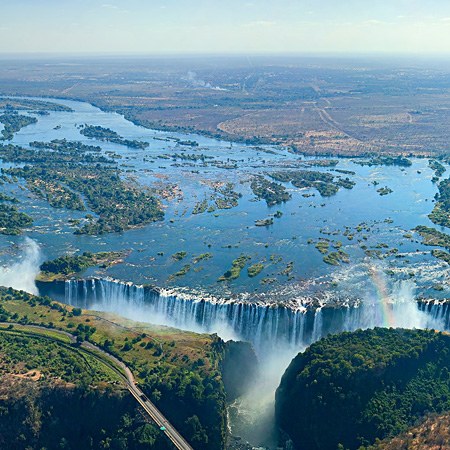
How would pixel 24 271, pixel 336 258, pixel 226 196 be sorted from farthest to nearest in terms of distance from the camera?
1. pixel 226 196
2. pixel 336 258
3. pixel 24 271

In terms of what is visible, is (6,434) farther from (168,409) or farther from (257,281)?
(257,281)

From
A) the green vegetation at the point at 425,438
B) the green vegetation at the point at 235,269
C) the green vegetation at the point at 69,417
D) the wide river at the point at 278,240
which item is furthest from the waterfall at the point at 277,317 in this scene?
the green vegetation at the point at 425,438

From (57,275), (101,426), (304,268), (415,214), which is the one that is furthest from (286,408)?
(415,214)

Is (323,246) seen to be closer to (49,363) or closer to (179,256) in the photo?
(179,256)

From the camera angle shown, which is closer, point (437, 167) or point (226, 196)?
point (226, 196)

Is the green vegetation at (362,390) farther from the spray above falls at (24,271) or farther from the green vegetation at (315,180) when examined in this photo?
the green vegetation at (315,180)

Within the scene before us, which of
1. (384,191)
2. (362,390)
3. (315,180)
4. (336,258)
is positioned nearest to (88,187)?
(315,180)
